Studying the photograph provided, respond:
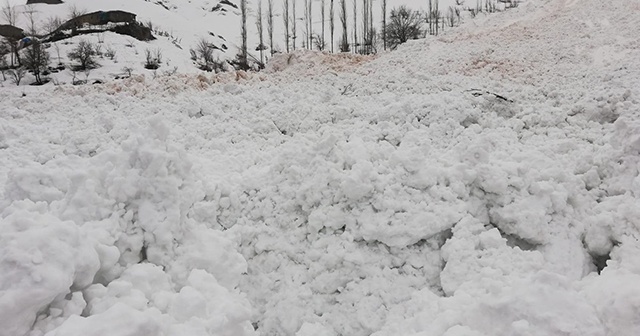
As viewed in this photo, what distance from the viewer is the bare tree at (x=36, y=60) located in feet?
69.7

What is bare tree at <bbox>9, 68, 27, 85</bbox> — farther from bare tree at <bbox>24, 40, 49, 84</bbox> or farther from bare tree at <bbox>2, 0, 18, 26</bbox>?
bare tree at <bbox>2, 0, 18, 26</bbox>

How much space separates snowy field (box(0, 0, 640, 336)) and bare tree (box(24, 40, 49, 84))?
18722 millimetres

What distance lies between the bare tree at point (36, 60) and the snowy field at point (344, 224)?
61.4 feet

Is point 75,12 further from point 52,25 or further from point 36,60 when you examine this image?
point 36,60

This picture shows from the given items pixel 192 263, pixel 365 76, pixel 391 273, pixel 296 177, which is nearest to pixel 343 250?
pixel 391 273

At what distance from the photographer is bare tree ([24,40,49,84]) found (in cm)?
2125

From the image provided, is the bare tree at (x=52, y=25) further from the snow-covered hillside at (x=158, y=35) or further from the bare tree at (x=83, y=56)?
the bare tree at (x=83, y=56)

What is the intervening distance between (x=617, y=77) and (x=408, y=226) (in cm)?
511

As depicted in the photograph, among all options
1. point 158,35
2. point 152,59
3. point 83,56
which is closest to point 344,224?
point 83,56

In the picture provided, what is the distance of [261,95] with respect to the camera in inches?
314

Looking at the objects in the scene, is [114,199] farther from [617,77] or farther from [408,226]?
[617,77]

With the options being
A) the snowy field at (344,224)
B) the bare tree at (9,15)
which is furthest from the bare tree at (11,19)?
the snowy field at (344,224)

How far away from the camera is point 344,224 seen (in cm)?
366

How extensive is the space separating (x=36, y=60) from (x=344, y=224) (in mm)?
24523
